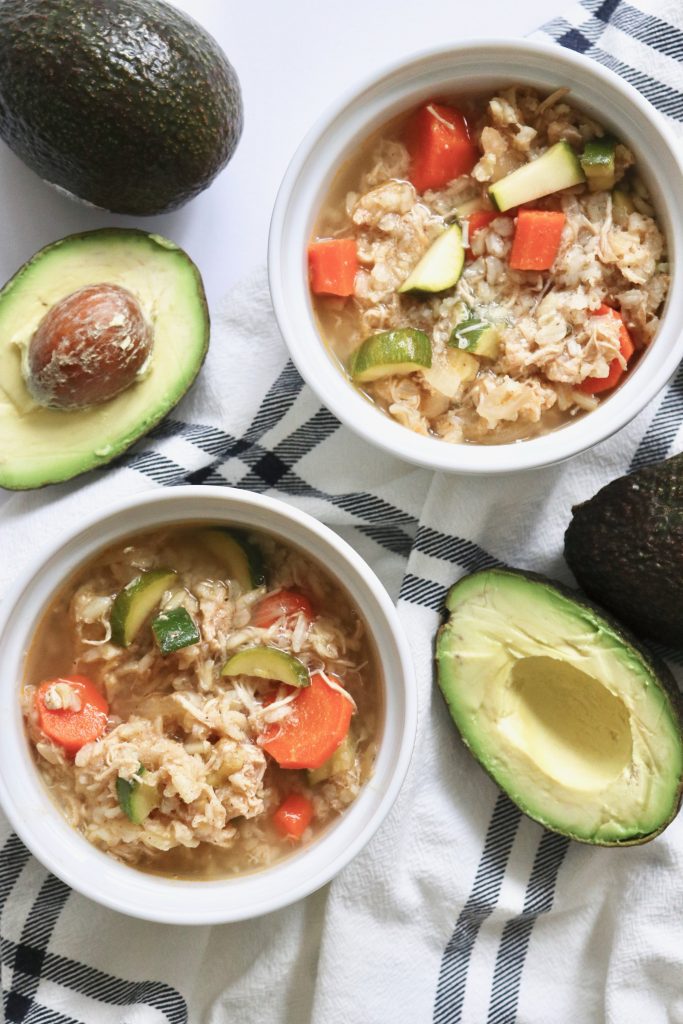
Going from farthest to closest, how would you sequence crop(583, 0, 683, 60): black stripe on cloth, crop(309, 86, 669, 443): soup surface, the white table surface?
1. the white table surface
2. crop(583, 0, 683, 60): black stripe on cloth
3. crop(309, 86, 669, 443): soup surface

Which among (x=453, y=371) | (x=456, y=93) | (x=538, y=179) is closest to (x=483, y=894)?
(x=453, y=371)

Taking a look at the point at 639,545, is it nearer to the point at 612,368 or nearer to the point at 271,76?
the point at 612,368

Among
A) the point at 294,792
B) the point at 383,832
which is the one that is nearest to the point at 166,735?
the point at 294,792

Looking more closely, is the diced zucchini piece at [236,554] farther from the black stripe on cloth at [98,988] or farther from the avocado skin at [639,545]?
the black stripe on cloth at [98,988]

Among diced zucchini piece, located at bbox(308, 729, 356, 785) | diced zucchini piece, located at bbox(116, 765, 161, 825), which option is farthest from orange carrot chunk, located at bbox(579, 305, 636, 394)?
diced zucchini piece, located at bbox(116, 765, 161, 825)

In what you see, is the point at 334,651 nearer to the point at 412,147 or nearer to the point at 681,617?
the point at 681,617

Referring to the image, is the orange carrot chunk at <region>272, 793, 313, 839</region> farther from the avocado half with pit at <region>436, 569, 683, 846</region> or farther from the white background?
the white background

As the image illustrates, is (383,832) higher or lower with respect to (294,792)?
lower
